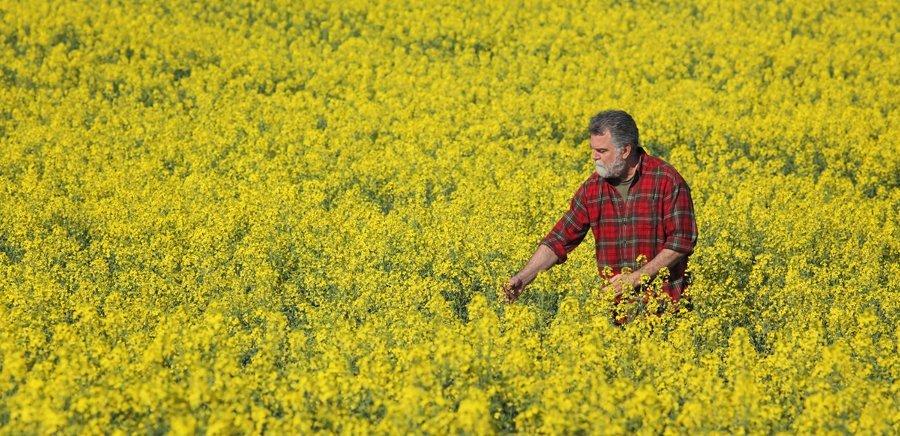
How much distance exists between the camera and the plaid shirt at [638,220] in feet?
21.7

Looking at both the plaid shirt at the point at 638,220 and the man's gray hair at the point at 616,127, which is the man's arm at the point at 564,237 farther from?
the man's gray hair at the point at 616,127

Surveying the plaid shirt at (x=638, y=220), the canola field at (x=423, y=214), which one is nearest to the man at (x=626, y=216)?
the plaid shirt at (x=638, y=220)

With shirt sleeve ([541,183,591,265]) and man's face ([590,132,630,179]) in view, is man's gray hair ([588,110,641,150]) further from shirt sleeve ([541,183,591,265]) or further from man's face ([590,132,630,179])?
shirt sleeve ([541,183,591,265])

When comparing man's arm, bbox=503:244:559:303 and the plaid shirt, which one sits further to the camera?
man's arm, bbox=503:244:559:303

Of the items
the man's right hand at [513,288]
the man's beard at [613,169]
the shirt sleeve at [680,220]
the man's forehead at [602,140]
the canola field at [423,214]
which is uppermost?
the man's forehead at [602,140]

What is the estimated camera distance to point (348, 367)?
20.3 ft

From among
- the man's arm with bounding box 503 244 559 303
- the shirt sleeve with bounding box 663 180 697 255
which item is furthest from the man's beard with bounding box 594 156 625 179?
the man's arm with bounding box 503 244 559 303

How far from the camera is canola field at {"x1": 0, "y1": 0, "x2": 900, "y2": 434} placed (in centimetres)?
555

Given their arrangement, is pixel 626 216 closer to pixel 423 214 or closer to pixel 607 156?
pixel 607 156

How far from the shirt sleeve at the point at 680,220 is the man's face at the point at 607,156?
1.13ft

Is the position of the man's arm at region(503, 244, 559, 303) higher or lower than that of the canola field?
higher

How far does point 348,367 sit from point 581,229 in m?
1.72

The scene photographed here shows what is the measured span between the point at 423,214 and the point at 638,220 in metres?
4.94

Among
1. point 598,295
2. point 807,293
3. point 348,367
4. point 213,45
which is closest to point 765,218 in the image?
point 807,293
